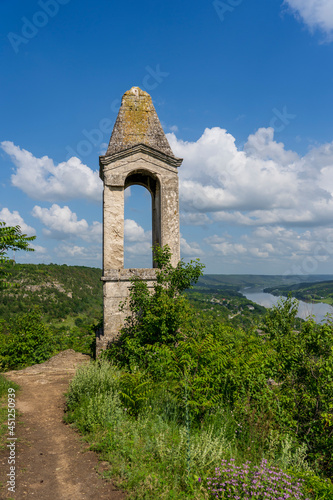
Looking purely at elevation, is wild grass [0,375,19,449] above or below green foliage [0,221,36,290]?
below

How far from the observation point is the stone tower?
698 centimetres

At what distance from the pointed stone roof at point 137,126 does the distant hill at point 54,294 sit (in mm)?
25149

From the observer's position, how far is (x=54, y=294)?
39.3 metres

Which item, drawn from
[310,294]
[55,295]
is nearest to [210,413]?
[310,294]

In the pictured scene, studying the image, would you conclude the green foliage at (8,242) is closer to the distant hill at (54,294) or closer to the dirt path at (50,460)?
the dirt path at (50,460)

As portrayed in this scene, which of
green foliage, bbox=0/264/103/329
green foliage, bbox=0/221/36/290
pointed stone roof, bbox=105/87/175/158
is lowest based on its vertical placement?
green foliage, bbox=0/264/103/329

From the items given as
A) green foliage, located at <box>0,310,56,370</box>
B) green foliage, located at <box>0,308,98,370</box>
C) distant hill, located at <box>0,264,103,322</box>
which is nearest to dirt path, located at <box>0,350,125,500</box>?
green foliage, located at <box>0,308,98,370</box>

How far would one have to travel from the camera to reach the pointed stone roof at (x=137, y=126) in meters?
7.70

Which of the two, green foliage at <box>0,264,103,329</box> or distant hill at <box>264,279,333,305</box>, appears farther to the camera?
green foliage at <box>0,264,103,329</box>

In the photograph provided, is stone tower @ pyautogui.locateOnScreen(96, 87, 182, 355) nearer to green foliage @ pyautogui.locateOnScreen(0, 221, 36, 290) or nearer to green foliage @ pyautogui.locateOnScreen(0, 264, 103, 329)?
green foliage @ pyautogui.locateOnScreen(0, 221, 36, 290)

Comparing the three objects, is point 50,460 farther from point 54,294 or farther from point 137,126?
point 54,294

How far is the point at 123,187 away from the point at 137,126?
175cm

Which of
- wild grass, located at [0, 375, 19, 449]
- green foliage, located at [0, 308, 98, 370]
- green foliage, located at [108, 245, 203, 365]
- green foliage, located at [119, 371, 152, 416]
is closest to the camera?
wild grass, located at [0, 375, 19, 449]

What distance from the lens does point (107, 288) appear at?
6.95 m
